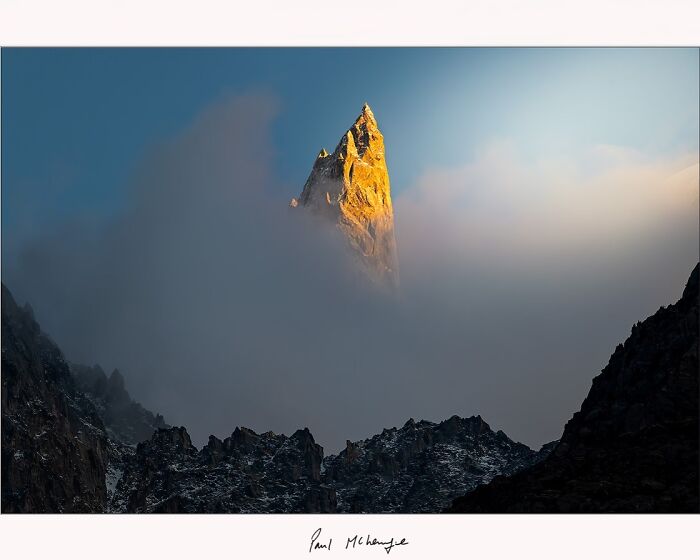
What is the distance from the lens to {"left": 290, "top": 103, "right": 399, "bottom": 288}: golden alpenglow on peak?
2098 centimetres

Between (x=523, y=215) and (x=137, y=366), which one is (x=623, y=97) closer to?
(x=523, y=215)

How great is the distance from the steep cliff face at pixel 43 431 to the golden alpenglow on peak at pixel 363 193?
6.62 metres

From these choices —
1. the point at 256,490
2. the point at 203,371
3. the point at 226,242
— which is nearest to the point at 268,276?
the point at 226,242

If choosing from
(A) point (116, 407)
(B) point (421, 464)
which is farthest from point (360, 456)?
(A) point (116, 407)

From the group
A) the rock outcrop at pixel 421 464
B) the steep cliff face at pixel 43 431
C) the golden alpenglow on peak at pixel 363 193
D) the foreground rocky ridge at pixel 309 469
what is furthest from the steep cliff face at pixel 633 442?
the steep cliff face at pixel 43 431

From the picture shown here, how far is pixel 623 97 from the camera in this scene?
19781 millimetres
